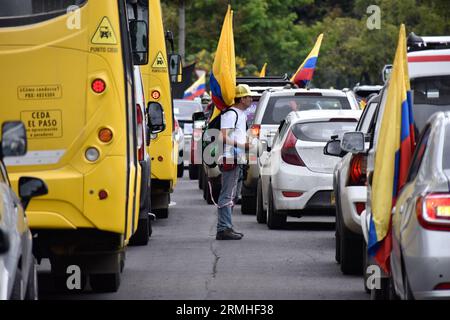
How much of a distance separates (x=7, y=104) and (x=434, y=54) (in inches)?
145

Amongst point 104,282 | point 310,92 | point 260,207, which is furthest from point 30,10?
point 310,92

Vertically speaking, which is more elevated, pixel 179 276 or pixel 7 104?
pixel 7 104

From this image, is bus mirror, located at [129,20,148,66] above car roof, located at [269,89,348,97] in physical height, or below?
above

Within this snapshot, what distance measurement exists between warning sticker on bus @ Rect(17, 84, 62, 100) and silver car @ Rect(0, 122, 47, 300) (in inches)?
86.3

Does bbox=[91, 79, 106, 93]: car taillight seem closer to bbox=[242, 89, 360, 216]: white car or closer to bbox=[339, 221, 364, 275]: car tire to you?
bbox=[339, 221, 364, 275]: car tire

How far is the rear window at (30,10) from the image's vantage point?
12.1 m

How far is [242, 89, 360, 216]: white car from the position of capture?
21969 millimetres

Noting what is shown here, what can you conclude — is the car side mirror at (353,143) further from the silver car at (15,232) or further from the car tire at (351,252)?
the silver car at (15,232)

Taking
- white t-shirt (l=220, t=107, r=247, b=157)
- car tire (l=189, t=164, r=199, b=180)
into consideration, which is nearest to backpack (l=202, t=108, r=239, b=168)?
white t-shirt (l=220, t=107, r=247, b=157)
